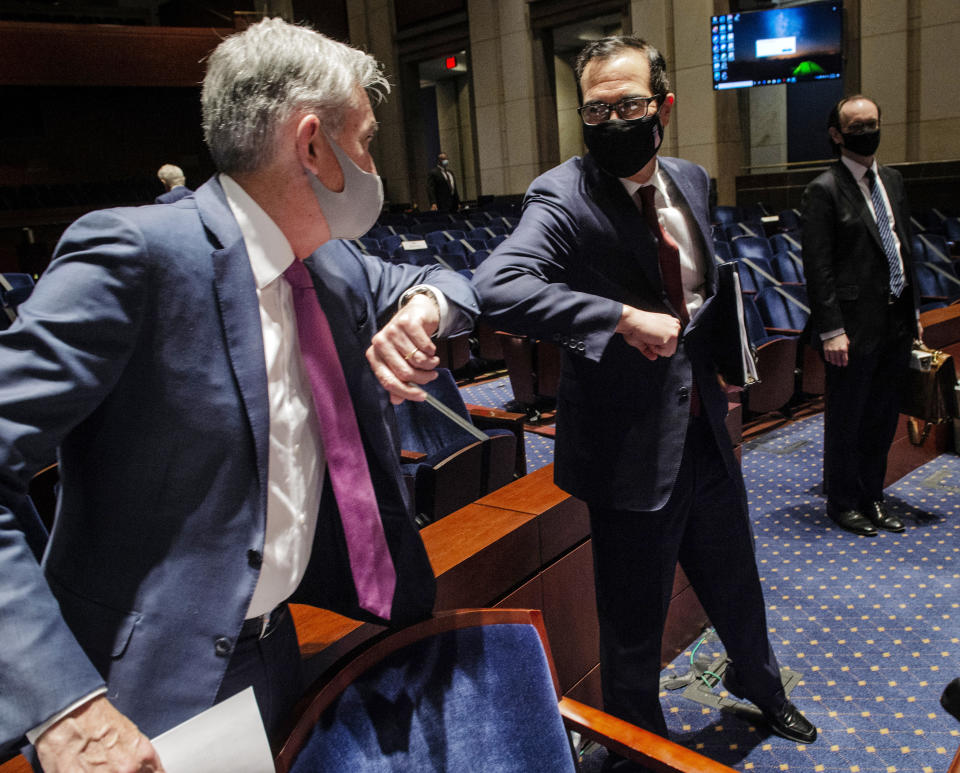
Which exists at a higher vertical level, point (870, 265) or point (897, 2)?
point (897, 2)

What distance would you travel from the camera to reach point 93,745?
0.78 metres

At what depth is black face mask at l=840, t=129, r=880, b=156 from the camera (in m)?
2.95

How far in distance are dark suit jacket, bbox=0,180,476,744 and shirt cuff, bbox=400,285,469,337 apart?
272 mm

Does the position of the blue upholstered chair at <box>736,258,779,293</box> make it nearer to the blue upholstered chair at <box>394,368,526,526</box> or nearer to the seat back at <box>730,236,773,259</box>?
the seat back at <box>730,236,773,259</box>

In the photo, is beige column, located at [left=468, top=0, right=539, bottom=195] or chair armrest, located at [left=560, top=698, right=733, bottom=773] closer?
chair armrest, located at [left=560, top=698, right=733, bottom=773]

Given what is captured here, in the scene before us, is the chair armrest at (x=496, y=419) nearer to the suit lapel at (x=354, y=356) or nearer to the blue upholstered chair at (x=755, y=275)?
the suit lapel at (x=354, y=356)

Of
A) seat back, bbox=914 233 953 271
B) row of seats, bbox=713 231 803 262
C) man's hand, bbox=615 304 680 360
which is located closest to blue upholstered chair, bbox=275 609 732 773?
man's hand, bbox=615 304 680 360

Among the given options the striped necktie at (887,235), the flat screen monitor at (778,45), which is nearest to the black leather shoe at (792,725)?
the striped necktie at (887,235)

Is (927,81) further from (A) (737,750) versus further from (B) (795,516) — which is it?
(A) (737,750)

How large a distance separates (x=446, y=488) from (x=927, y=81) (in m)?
9.90

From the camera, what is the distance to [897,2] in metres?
10.1

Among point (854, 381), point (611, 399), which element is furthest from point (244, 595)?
point (854, 381)

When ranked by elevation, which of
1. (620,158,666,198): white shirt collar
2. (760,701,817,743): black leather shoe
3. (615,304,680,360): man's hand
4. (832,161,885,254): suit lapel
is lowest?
(760,701,817,743): black leather shoe

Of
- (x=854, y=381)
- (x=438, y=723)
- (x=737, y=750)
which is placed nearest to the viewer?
(x=438, y=723)
